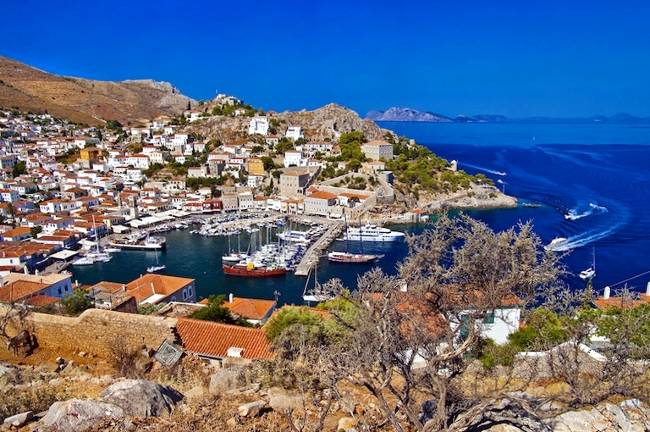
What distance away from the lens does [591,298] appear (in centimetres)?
321

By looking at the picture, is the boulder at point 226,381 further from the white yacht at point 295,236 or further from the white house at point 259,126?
the white house at point 259,126

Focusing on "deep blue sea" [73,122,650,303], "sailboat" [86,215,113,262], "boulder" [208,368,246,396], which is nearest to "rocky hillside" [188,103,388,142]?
"deep blue sea" [73,122,650,303]

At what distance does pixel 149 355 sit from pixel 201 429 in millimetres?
3020

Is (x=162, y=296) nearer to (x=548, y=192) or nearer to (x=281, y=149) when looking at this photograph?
(x=281, y=149)

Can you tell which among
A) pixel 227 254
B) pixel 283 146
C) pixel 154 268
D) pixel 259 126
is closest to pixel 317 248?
pixel 227 254

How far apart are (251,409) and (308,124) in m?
66.1

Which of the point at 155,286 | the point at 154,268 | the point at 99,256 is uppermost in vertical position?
the point at 155,286

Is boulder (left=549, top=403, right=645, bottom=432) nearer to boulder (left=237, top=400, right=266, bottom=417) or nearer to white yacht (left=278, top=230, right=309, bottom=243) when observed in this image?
boulder (left=237, top=400, right=266, bottom=417)

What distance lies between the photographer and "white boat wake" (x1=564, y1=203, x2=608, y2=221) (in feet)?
124

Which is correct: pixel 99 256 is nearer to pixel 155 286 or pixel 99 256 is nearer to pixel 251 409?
pixel 155 286

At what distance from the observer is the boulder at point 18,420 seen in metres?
3.61

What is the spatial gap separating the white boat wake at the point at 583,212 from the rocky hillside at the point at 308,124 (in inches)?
1303

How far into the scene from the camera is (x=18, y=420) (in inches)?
144

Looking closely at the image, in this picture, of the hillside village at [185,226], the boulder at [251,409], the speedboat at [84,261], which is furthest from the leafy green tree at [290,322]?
the speedboat at [84,261]
